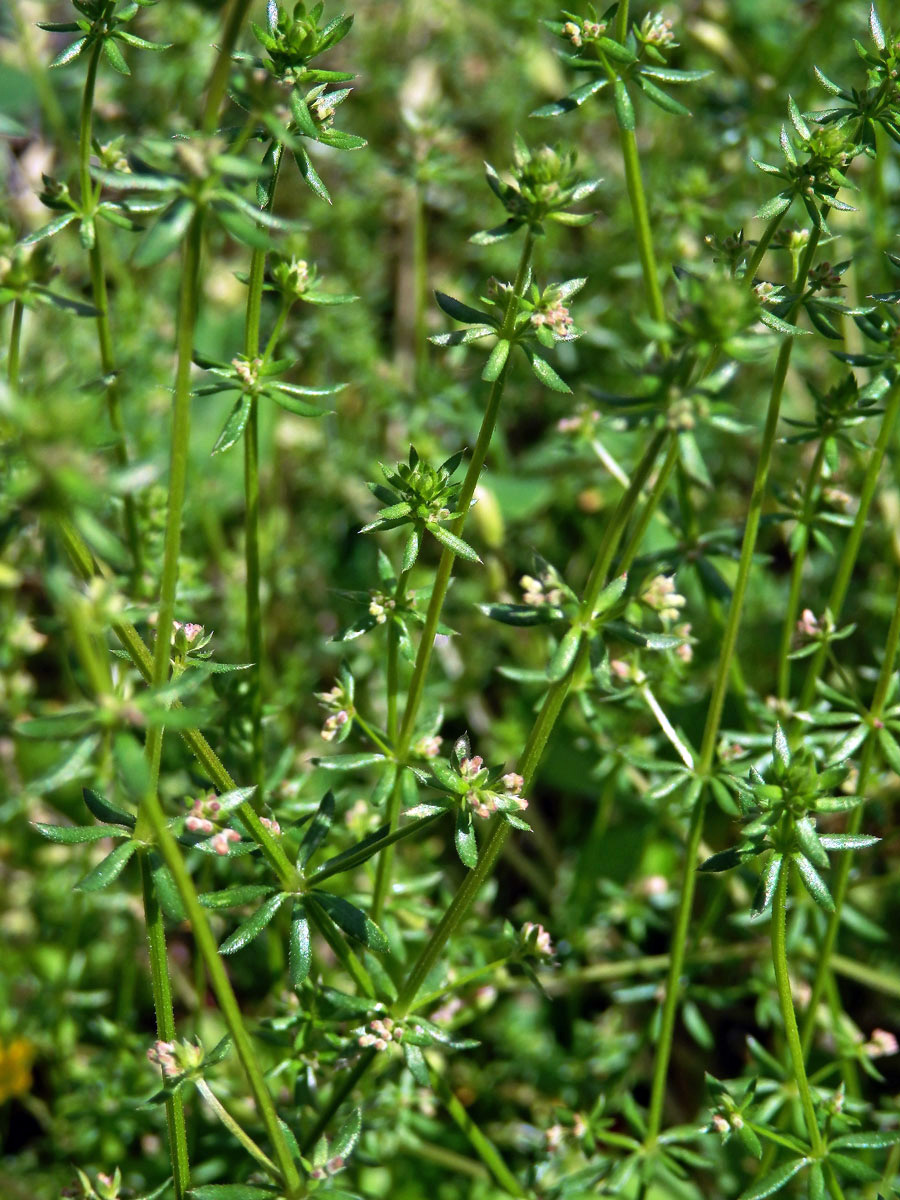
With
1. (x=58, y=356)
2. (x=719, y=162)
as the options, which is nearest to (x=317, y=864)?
(x=58, y=356)

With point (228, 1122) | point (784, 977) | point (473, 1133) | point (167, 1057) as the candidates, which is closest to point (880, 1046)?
point (784, 977)

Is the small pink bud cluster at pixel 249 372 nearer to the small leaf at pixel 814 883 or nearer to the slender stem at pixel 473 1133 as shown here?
the small leaf at pixel 814 883

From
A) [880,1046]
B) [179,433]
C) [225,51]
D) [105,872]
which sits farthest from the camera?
[880,1046]

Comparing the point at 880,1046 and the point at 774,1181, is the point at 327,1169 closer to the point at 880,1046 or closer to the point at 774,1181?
the point at 774,1181

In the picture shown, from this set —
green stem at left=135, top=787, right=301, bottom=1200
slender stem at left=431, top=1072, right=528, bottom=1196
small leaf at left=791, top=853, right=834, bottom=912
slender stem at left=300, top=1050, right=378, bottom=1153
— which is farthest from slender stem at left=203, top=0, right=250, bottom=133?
slender stem at left=431, top=1072, right=528, bottom=1196

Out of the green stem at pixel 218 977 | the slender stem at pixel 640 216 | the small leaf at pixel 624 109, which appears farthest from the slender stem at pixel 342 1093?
the small leaf at pixel 624 109

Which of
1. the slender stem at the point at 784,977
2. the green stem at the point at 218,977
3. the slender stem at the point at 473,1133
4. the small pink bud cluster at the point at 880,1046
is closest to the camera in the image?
the green stem at the point at 218,977
